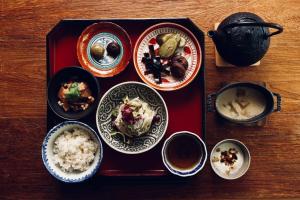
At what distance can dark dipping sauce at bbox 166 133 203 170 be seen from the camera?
6.82ft

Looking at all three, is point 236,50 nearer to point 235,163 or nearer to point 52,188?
point 235,163

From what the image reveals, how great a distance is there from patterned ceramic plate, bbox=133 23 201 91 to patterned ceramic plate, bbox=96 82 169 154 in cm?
6

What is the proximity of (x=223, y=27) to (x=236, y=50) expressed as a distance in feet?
0.43

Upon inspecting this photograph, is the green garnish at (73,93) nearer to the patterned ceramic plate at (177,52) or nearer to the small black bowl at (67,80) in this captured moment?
the small black bowl at (67,80)

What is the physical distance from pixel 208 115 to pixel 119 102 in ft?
1.53

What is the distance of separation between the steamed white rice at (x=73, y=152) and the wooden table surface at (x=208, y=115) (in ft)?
0.65

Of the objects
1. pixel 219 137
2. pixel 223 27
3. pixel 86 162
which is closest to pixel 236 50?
pixel 223 27

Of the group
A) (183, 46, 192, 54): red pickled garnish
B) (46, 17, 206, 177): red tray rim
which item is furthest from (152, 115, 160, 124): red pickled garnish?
(183, 46, 192, 54): red pickled garnish

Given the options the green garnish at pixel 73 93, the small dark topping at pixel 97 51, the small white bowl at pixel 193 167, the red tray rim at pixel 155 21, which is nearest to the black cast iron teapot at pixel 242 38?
the red tray rim at pixel 155 21

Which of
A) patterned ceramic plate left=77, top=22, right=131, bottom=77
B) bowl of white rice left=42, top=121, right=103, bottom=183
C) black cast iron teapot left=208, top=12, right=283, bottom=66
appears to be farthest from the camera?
patterned ceramic plate left=77, top=22, right=131, bottom=77

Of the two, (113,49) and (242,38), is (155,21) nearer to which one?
(113,49)

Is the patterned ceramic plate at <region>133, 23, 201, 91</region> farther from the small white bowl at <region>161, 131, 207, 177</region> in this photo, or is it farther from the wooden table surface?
the small white bowl at <region>161, 131, 207, 177</region>

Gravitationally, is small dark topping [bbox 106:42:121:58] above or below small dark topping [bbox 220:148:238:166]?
above

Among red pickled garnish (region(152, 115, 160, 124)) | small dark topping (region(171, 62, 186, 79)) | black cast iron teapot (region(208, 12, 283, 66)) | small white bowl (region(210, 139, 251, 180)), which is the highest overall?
black cast iron teapot (region(208, 12, 283, 66))
